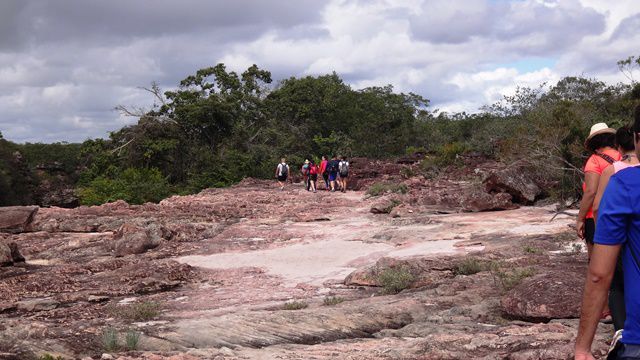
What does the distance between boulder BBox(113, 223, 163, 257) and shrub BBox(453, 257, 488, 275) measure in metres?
7.36

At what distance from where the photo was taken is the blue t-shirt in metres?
2.37

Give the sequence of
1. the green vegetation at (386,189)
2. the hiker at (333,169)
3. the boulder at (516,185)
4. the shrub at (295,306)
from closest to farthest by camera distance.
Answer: the shrub at (295,306) → the boulder at (516,185) → the green vegetation at (386,189) → the hiker at (333,169)

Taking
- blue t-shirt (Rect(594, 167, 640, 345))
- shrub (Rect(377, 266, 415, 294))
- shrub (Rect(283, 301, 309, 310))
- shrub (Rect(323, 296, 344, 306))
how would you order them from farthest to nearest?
shrub (Rect(377, 266, 415, 294)) < shrub (Rect(323, 296, 344, 306)) < shrub (Rect(283, 301, 309, 310)) < blue t-shirt (Rect(594, 167, 640, 345))

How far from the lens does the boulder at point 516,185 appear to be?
18.0 m

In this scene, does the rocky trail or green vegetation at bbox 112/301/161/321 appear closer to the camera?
the rocky trail

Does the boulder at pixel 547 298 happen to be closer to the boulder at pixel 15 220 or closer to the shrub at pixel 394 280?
the shrub at pixel 394 280

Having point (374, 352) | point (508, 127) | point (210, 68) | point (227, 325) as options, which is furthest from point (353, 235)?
point (210, 68)

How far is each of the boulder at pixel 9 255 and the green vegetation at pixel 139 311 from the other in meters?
5.19

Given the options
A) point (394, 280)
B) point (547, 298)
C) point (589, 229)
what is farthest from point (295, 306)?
point (589, 229)

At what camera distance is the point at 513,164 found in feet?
62.2

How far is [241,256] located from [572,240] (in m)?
6.35

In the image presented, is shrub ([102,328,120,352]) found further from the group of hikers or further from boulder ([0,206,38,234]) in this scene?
the group of hikers

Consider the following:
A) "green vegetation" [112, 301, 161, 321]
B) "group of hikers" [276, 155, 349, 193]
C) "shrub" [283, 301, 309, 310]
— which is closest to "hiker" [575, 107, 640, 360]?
"shrub" [283, 301, 309, 310]

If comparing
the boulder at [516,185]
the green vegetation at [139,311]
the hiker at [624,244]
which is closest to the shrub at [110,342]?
the green vegetation at [139,311]
